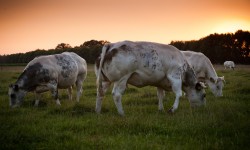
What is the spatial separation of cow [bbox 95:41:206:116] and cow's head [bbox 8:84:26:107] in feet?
13.0

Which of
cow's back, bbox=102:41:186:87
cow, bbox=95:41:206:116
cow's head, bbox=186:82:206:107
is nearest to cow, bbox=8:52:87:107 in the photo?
cow, bbox=95:41:206:116

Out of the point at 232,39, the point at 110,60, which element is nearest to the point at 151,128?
the point at 110,60

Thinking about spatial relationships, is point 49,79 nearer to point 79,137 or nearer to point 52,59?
point 52,59


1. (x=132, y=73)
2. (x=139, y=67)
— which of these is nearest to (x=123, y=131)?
(x=132, y=73)

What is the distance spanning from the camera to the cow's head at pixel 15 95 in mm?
11734

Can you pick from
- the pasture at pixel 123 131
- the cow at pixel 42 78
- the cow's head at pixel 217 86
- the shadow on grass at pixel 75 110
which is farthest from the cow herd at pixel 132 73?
the cow's head at pixel 217 86

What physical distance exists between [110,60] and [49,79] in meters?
4.35

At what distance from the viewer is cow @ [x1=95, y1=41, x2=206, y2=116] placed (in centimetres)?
Result: 919

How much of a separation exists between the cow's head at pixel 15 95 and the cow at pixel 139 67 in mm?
3948

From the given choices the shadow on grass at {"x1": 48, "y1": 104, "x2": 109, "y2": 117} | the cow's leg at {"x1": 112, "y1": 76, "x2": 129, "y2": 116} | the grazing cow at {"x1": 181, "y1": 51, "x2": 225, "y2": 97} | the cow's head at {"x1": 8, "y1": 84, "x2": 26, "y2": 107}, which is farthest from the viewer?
the grazing cow at {"x1": 181, "y1": 51, "x2": 225, "y2": 97}

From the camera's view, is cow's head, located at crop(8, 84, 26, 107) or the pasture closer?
the pasture

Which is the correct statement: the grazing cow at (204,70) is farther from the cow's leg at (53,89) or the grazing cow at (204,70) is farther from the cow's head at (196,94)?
the cow's leg at (53,89)

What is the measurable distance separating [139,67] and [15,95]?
5.75 meters

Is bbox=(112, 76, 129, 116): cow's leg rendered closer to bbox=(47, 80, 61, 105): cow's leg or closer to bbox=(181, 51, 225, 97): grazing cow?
bbox=(47, 80, 61, 105): cow's leg
